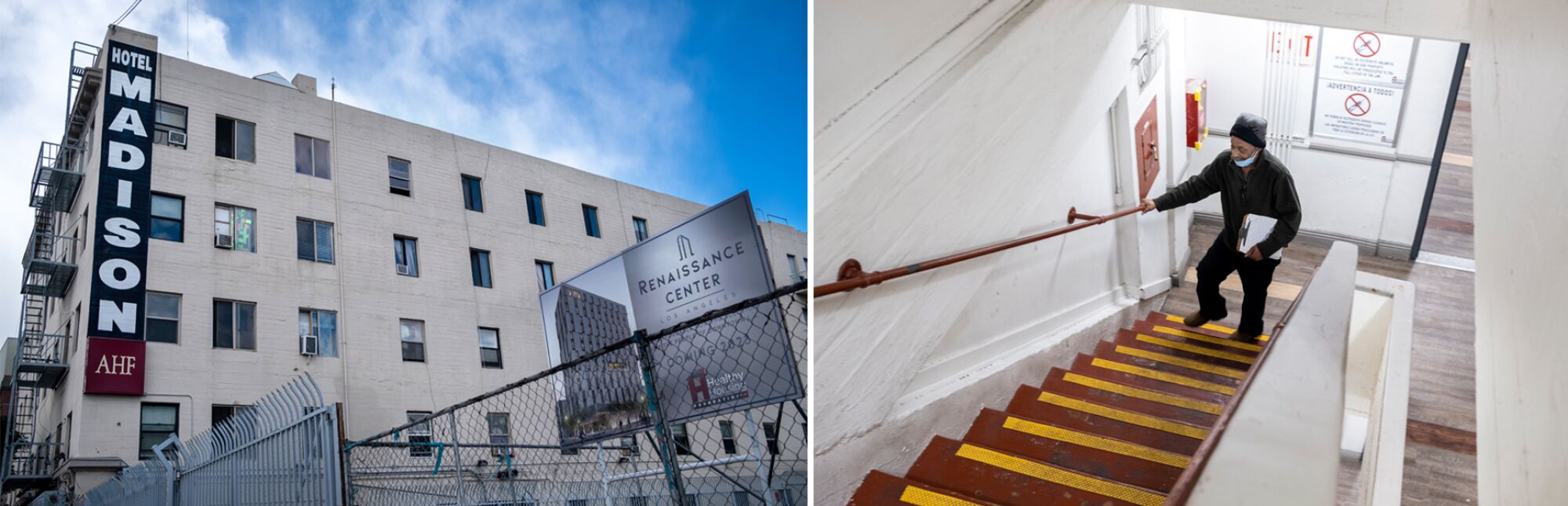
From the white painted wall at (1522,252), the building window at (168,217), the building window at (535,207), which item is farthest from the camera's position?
the building window at (535,207)

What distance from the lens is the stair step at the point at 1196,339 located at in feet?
15.5

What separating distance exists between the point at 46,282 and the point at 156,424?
1.47m

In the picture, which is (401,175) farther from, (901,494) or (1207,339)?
(901,494)

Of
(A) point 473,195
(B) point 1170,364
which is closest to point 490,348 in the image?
(A) point 473,195

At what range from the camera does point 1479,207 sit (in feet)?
8.59

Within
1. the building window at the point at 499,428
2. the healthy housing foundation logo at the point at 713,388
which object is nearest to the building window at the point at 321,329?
the building window at the point at 499,428

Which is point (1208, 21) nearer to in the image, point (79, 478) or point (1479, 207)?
point (1479, 207)

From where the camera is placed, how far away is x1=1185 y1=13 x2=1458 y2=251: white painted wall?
20.0ft

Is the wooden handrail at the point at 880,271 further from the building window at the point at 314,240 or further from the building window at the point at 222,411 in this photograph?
the building window at the point at 314,240

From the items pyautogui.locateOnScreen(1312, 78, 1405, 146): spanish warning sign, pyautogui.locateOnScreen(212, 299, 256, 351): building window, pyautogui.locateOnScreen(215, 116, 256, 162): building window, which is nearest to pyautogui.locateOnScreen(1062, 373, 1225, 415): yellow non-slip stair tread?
pyautogui.locateOnScreen(1312, 78, 1405, 146): spanish warning sign

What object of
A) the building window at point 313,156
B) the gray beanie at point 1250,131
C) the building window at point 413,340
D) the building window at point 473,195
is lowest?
the building window at point 413,340

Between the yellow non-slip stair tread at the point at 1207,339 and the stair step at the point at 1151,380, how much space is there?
0.62m

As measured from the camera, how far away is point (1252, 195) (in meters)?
4.41

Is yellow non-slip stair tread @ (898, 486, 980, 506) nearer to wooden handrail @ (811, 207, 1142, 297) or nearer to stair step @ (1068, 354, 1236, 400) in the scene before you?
wooden handrail @ (811, 207, 1142, 297)
